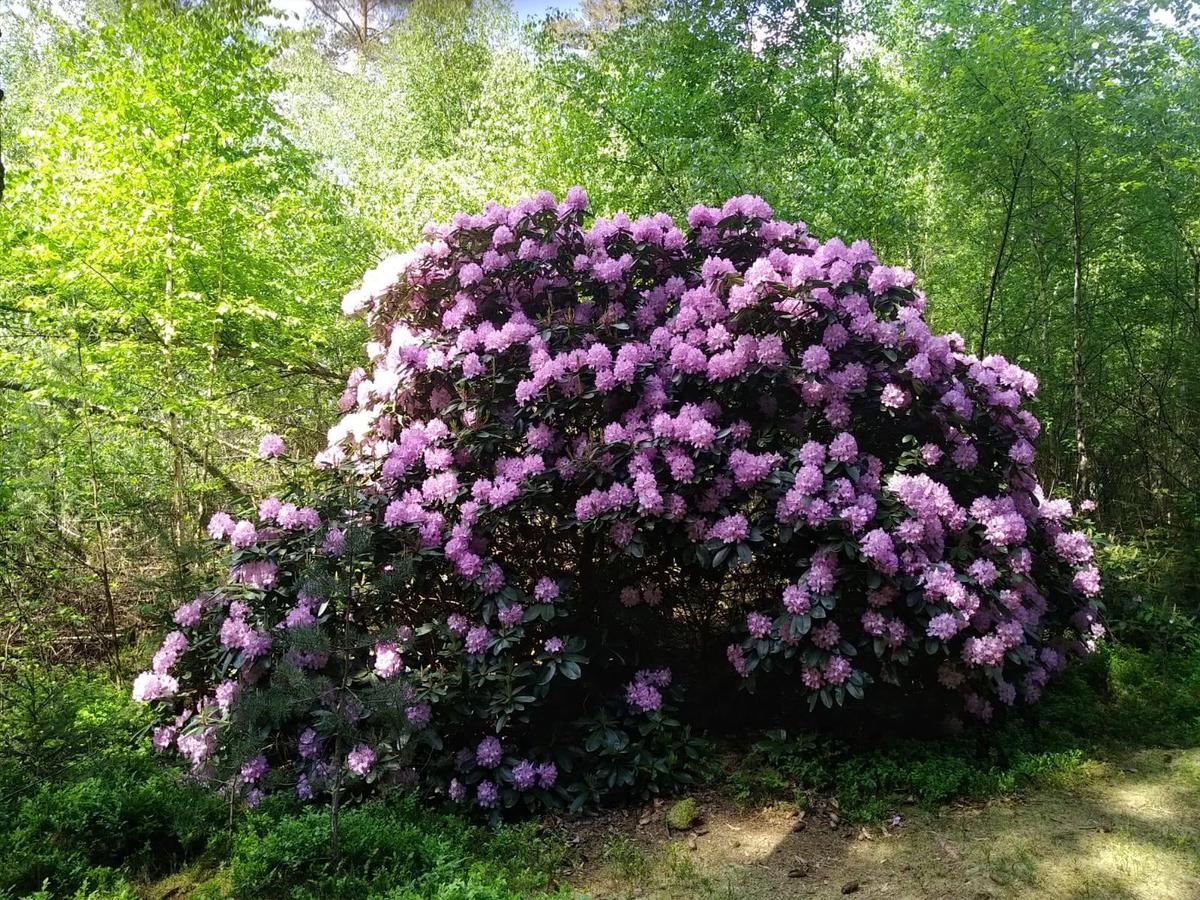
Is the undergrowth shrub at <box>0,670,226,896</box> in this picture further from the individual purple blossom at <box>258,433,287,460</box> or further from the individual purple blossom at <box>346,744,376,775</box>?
the individual purple blossom at <box>258,433,287,460</box>

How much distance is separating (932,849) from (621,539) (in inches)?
61.1

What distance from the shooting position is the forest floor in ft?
8.01

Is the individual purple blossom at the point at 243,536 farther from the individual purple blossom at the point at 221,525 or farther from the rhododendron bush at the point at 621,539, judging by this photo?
the individual purple blossom at the point at 221,525

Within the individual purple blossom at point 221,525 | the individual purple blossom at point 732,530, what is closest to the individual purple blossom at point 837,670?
the individual purple blossom at point 732,530

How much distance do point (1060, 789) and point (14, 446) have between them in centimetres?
560

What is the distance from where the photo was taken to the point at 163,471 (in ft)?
20.7

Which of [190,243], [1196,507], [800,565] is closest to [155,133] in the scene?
[190,243]

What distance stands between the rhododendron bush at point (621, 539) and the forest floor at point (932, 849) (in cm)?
32

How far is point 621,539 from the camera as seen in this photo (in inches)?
128

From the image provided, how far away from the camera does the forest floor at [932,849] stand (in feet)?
8.01

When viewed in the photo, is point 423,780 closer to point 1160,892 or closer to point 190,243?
point 1160,892

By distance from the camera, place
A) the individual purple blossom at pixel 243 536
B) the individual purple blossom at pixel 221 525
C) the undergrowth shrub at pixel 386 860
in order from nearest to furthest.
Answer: the undergrowth shrub at pixel 386 860, the individual purple blossom at pixel 243 536, the individual purple blossom at pixel 221 525

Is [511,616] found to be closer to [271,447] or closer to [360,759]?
[360,759]

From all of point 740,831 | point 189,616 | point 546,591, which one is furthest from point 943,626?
point 189,616
